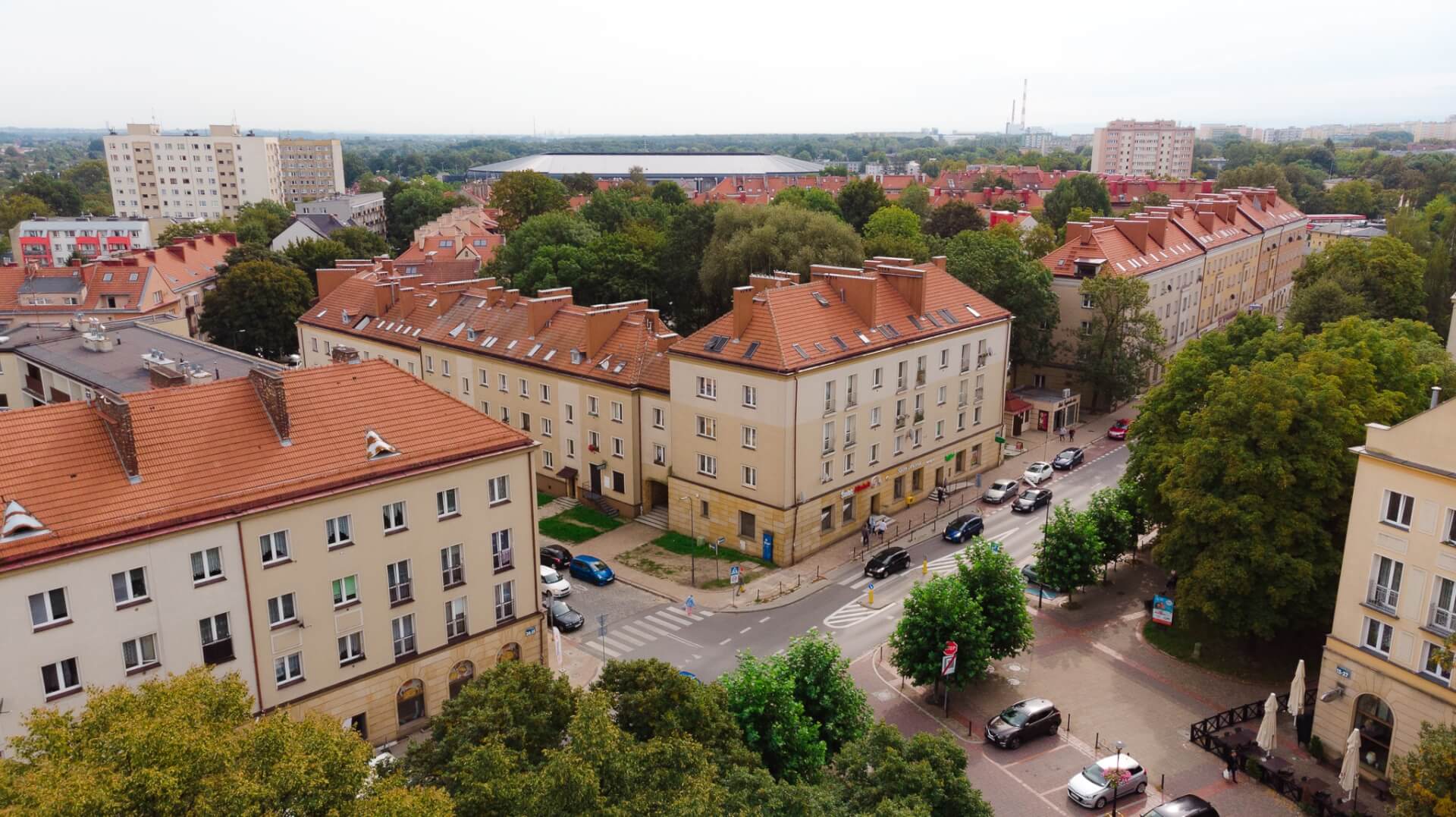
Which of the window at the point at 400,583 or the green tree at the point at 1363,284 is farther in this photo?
the green tree at the point at 1363,284

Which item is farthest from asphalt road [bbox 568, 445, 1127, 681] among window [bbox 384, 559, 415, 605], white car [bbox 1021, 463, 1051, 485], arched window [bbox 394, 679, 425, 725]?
window [bbox 384, 559, 415, 605]

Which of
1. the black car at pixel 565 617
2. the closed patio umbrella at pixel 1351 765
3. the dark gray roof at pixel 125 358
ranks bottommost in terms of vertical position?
the black car at pixel 565 617

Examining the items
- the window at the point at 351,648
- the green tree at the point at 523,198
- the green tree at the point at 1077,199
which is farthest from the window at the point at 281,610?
the green tree at the point at 1077,199

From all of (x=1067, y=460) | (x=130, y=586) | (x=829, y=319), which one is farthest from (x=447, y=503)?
(x=1067, y=460)

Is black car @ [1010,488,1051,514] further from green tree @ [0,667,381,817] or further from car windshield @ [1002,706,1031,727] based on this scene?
green tree @ [0,667,381,817]

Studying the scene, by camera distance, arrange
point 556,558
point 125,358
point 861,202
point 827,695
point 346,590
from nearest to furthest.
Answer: point 827,695 < point 346,590 < point 556,558 < point 125,358 < point 861,202

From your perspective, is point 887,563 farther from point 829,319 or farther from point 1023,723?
point 1023,723

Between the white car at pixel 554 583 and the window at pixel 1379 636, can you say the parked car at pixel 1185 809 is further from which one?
the white car at pixel 554 583
